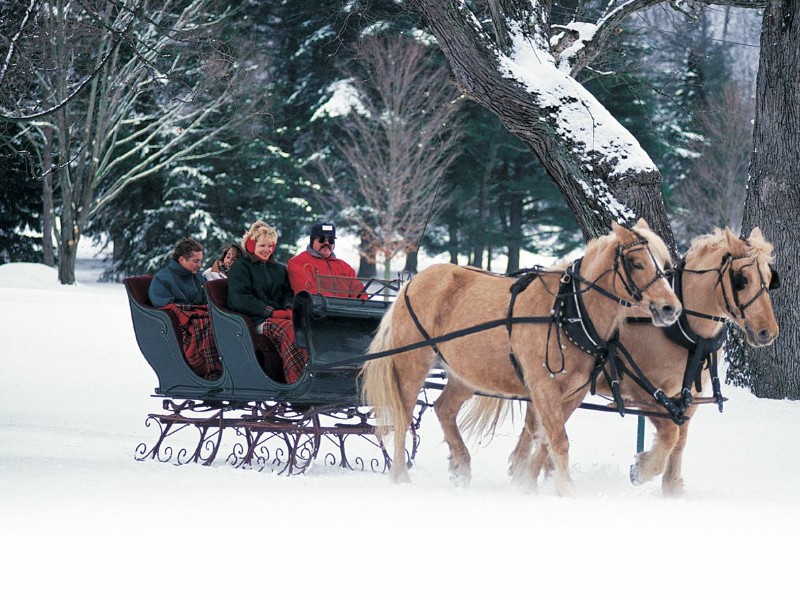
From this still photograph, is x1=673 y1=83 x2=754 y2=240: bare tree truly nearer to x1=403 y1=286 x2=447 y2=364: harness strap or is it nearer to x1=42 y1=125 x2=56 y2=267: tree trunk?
x1=42 y1=125 x2=56 y2=267: tree trunk

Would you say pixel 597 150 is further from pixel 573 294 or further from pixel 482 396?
pixel 573 294

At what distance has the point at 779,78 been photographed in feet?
35.8

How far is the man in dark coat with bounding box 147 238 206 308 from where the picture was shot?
8211 millimetres

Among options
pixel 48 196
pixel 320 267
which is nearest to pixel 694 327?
pixel 320 267

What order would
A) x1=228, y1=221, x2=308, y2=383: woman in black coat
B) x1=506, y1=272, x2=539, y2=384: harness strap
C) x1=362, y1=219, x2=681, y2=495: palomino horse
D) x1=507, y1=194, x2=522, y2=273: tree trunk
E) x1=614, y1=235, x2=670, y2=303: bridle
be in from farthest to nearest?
x1=507, y1=194, x2=522, y2=273: tree trunk, x1=228, y1=221, x2=308, y2=383: woman in black coat, x1=506, y1=272, x2=539, y2=384: harness strap, x1=362, y1=219, x2=681, y2=495: palomino horse, x1=614, y1=235, x2=670, y2=303: bridle

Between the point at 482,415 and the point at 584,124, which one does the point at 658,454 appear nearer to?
the point at 482,415

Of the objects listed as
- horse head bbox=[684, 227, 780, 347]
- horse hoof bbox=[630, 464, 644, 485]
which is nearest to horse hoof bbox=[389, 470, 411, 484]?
horse hoof bbox=[630, 464, 644, 485]

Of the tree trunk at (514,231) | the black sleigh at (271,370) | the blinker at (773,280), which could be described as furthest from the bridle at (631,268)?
the tree trunk at (514,231)

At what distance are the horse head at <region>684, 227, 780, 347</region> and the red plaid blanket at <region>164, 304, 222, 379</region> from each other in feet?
12.4

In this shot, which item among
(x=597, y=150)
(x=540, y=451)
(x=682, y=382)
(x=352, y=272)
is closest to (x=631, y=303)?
(x=682, y=382)

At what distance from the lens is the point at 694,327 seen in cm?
608

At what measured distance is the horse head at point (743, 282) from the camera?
5.83 meters

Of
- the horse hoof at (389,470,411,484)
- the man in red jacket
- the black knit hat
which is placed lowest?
the horse hoof at (389,470,411,484)

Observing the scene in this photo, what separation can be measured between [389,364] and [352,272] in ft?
4.06
